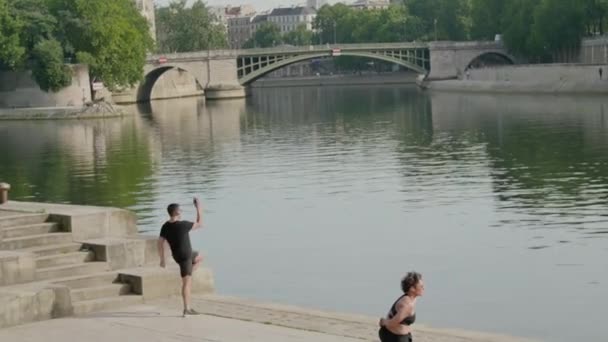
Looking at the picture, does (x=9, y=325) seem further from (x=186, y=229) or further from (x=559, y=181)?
(x=559, y=181)

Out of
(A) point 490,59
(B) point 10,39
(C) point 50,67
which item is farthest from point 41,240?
(A) point 490,59

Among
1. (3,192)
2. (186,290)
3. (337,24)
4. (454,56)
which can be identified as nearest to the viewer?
(186,290)

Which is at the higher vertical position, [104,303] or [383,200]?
[104,303]

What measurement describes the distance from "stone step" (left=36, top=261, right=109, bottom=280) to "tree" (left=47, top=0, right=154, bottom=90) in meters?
74.9

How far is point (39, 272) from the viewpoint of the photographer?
1727 cm

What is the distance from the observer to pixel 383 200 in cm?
3294

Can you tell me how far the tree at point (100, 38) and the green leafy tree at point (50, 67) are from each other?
67.7 inches

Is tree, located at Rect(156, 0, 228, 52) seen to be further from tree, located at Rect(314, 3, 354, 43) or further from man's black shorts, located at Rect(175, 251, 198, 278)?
man's black shorts, located at Rect(175, 251, 198, 278)

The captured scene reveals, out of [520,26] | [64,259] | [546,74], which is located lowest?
[546,74]

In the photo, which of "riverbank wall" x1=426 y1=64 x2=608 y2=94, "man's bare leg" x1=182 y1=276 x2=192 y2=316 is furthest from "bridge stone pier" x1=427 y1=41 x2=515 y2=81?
"man's bare leg" x1=182 y1=276 x2=192 y2=316

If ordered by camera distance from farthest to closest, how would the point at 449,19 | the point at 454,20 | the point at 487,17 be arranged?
1. the point at 449,19
2. the point at 454,20
3. the point at 487,17

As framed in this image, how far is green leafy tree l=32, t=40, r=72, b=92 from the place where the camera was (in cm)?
8950

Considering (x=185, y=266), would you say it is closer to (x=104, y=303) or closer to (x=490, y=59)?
(x=104, y=303)

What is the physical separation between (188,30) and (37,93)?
68930 mm
